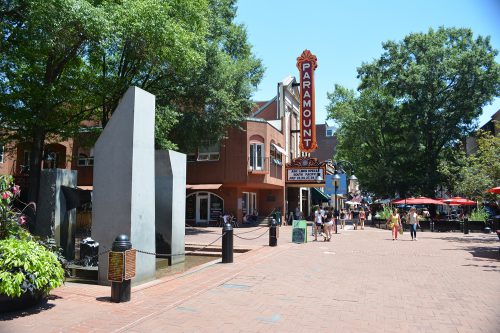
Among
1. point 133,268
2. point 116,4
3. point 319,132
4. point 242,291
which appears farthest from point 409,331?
point 319,132

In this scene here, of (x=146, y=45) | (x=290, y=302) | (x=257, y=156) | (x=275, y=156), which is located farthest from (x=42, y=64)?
(x=275, y=156)

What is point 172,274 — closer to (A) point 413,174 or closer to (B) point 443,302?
(B) point 443,302

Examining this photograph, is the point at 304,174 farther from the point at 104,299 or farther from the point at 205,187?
the point at 104,299

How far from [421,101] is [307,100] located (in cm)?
1083

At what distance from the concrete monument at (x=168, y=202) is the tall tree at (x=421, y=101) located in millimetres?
29404

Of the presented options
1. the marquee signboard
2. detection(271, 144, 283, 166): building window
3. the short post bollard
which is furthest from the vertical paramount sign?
the short post bollard

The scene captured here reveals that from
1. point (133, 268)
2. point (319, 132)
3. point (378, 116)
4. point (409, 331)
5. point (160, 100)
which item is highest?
point (319, 132)

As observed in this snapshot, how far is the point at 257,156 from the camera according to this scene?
3105 centimetres

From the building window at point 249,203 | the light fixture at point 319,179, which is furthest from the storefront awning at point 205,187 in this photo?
the light fixture at point 319,179

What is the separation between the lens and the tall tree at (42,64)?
12.2 m

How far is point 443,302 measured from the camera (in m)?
7.50

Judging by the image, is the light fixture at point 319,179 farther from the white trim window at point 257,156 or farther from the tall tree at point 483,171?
the tall tree at point 483,171

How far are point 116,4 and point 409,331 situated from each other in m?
13.8

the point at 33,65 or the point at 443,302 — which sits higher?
the point at 33,65
